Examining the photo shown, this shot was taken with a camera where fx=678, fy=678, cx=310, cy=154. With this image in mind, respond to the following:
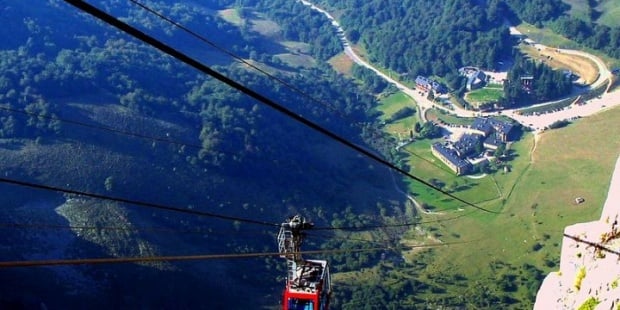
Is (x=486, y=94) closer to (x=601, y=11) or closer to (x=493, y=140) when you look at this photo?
(x=493, y=140)

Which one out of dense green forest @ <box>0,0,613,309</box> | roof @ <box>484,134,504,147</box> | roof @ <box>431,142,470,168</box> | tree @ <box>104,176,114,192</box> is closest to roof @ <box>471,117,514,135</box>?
roof @ <box>484,134,504,147</box>

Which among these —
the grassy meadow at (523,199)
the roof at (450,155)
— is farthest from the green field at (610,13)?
the roof at (450,155)

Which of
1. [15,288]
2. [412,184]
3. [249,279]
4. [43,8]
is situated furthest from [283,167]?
[43,8]

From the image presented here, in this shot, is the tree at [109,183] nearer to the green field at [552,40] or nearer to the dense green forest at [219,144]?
the dense green forest at [219,144]

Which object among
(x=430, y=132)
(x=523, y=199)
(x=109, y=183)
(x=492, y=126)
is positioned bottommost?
(x=523, y=199)

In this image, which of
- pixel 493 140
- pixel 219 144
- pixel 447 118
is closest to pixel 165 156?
pixel 219 144

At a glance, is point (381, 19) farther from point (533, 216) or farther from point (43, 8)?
point (533, 216)
